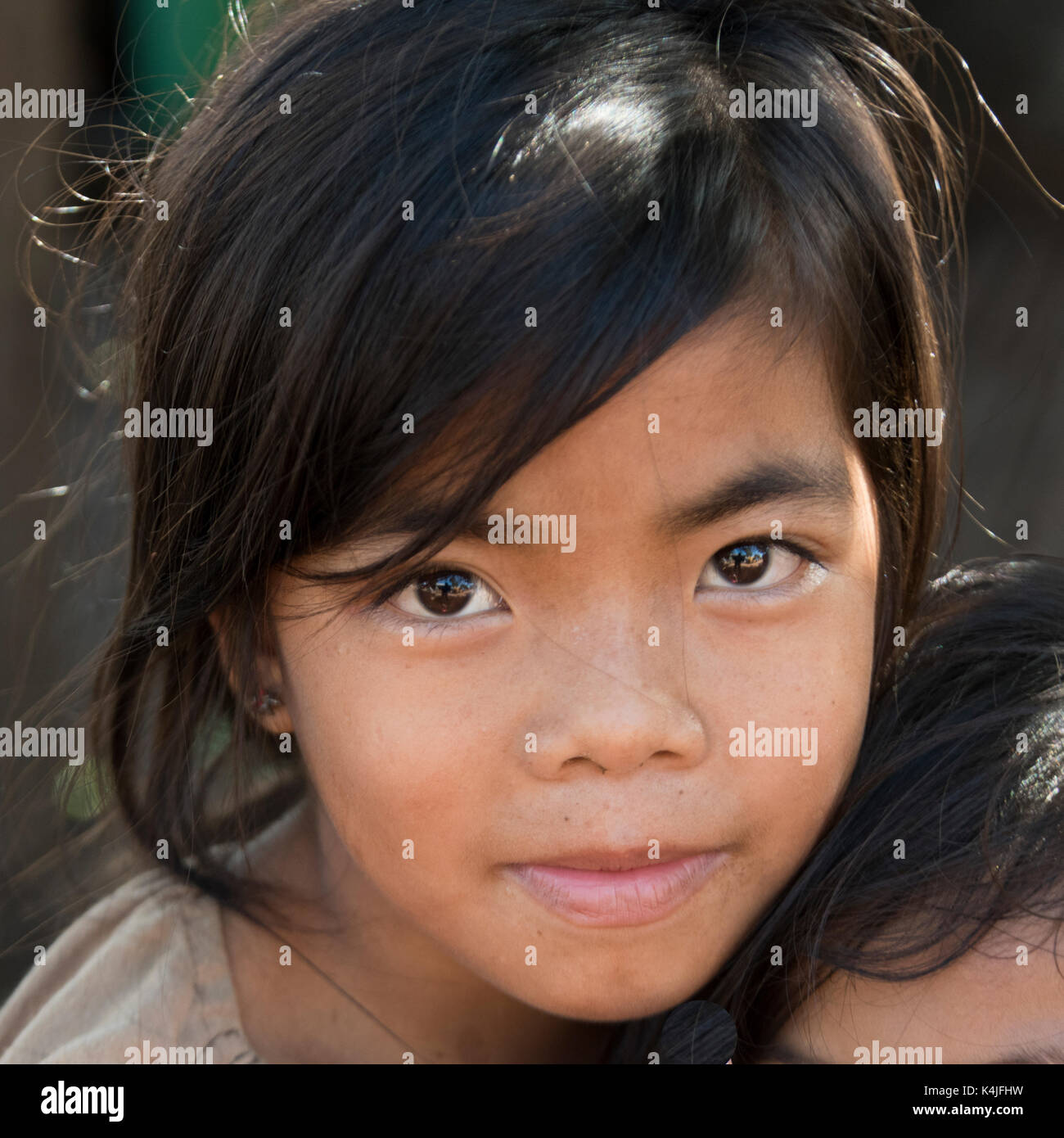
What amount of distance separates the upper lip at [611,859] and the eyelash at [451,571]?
24cm

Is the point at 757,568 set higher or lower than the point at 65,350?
lower

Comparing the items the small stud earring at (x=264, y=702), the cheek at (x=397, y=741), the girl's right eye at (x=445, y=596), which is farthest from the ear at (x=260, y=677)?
the girl's right eye at (x=445, y=596)

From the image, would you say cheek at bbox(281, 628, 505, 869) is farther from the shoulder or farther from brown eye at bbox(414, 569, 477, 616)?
the shoulder

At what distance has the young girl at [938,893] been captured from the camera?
3.92 feet

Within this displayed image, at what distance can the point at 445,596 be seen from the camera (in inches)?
48.3

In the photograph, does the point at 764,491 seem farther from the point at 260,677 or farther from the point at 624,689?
the point at 260,677

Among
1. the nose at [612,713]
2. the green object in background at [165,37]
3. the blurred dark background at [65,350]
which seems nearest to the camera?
the nose at [612,713]

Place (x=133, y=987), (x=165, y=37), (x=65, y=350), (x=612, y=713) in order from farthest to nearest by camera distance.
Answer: (x=165, y=37) → (x=65, y=350) → (x=133, y=987) → (x=612, y=713)

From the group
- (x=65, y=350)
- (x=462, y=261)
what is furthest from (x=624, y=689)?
(x=65, y=350)

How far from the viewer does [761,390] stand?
120cm

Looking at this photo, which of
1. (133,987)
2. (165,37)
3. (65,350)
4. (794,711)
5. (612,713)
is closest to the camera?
(612,713)

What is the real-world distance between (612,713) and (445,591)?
0.21 metres

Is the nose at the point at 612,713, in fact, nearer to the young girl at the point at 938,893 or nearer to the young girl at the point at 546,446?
the young girl at the point at 546,446

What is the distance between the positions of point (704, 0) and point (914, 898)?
977 mm
